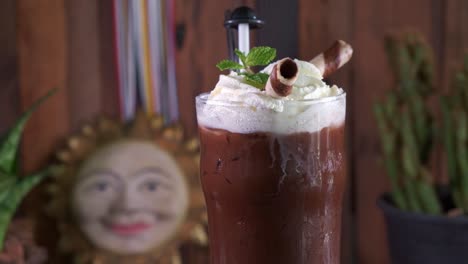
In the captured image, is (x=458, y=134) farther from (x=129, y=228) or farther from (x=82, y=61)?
(x=82, y=61)

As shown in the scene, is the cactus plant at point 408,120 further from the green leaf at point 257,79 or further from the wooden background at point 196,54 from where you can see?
the green leaf at point 257,79

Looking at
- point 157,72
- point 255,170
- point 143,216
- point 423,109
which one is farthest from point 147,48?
point 255,170

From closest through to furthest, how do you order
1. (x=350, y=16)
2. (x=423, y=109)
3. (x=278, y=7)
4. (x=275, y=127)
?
(x=275, y=127) < (x=278, y=7) < (x=423, y=109) < (x=350, y=16)

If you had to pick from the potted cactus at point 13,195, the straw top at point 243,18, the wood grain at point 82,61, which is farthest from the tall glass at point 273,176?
the wood grain at point 82,61

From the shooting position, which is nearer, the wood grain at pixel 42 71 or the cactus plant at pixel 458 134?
the cactus plant at pixel 458 134

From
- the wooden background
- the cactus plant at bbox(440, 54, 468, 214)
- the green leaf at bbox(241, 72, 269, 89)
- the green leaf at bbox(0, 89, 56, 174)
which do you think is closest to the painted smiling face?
the wooden background

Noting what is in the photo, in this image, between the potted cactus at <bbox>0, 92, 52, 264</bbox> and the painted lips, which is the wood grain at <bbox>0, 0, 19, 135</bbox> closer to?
the potted cactus at <bbox>0, 92, 52, 264</bbox>

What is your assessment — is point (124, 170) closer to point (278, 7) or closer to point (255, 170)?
point (278, 7)
